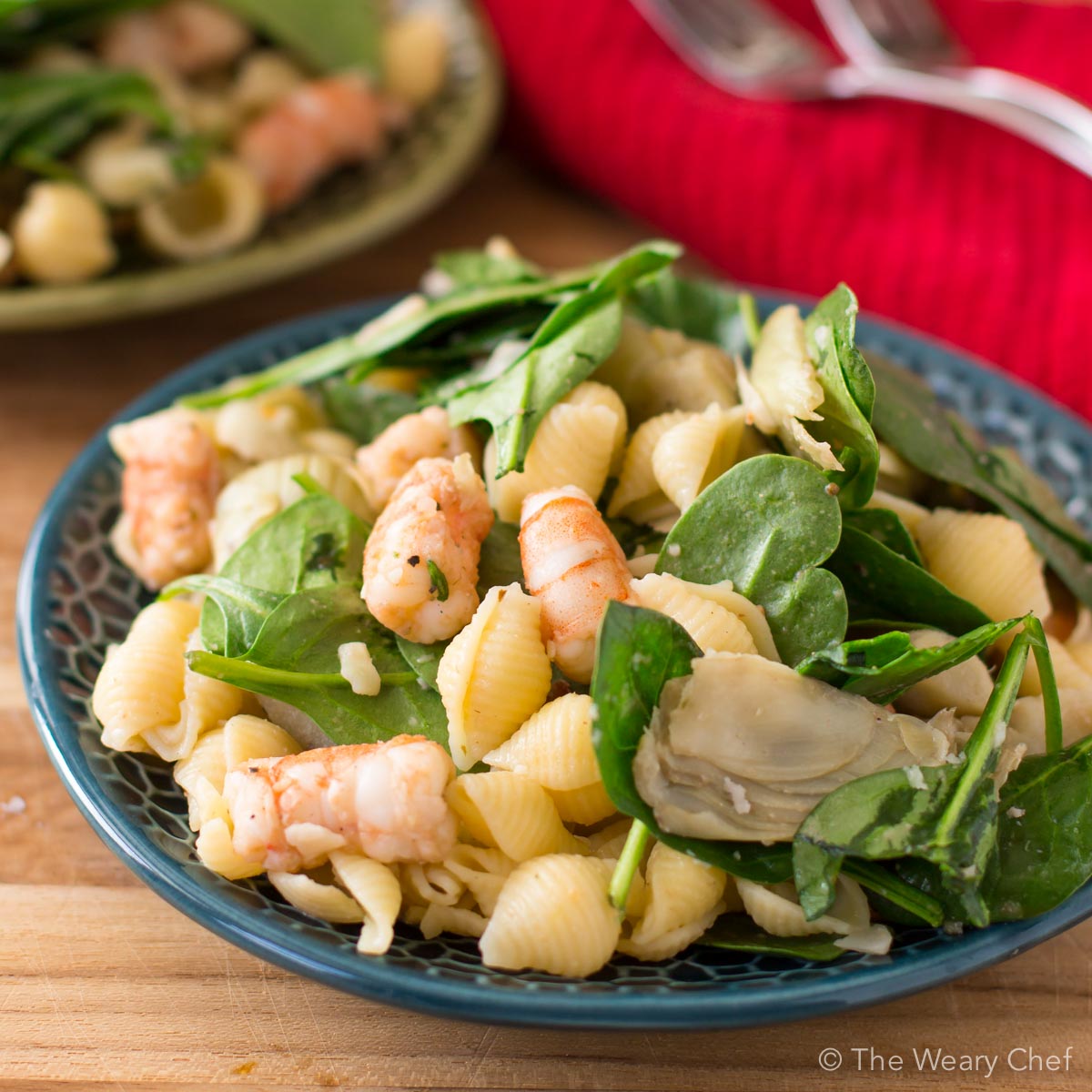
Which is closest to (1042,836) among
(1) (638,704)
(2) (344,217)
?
(1) (638,704)

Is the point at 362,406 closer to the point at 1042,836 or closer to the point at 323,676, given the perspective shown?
the point at 323,676

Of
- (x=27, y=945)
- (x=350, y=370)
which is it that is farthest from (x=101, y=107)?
(x=27, y=945)

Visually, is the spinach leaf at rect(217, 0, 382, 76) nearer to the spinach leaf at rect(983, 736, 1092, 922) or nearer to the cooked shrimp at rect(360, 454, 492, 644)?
the cooked shrimp at rect(360, 454, 492, 644)

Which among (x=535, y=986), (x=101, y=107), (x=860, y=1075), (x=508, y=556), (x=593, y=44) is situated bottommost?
(x=860, y=1075)

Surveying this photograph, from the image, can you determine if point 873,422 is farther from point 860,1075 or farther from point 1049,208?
point 1049,208

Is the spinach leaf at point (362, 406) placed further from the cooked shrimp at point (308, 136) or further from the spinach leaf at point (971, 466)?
the cooked shrimp at point (308, 136)

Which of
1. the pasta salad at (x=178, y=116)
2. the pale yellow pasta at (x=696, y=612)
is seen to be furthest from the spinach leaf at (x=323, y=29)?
the pale yellow pasta at (x=696, y=612)
